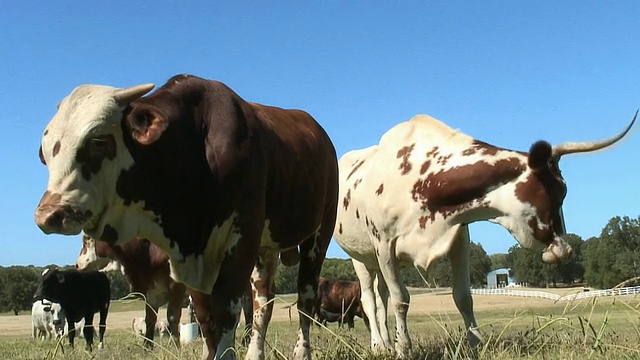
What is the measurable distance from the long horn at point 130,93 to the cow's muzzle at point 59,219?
2.53 ft

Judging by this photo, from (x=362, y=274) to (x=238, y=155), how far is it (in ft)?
20.5

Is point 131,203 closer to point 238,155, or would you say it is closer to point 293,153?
point 238,155

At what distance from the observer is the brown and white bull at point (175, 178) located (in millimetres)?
4156

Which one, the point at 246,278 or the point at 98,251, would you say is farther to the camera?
the point at 98,251

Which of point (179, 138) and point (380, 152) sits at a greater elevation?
point (380, 152)

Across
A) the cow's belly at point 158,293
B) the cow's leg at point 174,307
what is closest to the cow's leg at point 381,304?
the cow's leg at point 174,307

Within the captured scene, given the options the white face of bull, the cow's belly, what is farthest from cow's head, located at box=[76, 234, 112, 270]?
the white face of bull

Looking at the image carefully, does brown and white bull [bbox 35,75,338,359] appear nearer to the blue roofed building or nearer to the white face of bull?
the white face of bull

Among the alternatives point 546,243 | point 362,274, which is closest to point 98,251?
point 362,274

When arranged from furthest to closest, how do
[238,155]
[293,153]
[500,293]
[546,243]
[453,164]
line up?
[500,293] < [453,164] < [546,243] < [293,153] < [238,155]

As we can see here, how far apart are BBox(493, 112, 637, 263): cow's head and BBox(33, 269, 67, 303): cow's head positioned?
10.9 m

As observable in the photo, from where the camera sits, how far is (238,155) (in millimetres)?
4699

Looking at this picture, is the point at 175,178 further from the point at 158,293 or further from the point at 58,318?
the point at 58,318

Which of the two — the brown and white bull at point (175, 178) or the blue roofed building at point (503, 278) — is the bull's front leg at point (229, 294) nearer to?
the brown and white bull at point (175, 178)
